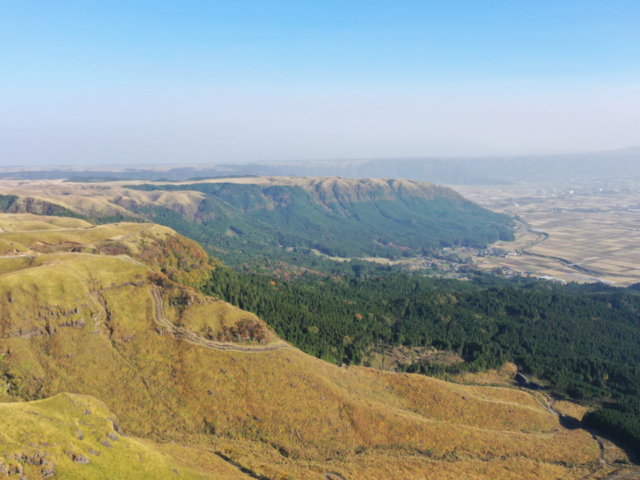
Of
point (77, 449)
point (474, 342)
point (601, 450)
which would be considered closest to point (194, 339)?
point (77, 449)

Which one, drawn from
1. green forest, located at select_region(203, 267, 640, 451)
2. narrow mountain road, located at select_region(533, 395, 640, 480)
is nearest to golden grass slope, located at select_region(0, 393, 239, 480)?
green forest, located at select_region(203, 267, 640, 451)

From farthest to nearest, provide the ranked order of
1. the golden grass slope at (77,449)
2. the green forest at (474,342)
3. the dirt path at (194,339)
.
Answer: the green forest at (474,342) < the dirt path at (194,339) < the golden grass slope at (77,449)

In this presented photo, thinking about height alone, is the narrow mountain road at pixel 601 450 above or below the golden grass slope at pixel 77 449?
below

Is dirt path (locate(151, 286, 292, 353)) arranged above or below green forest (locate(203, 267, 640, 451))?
above

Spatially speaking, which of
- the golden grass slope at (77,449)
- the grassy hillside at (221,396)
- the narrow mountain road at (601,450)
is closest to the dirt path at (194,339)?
the grassy hillside at (221,396)

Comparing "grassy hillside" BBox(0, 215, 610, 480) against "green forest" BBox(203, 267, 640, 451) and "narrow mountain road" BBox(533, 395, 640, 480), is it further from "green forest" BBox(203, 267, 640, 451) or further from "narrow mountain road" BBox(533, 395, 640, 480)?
"green forest" BBox(203, 267, 640, 451)

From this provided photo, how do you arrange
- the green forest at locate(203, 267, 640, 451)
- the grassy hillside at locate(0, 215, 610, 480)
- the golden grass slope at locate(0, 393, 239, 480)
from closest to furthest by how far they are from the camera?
1. the golden grass slope at locate(0, 393, 239, 480)
2. the grassy hillside at locate(0, 215, 610, 480)
3. the green forest at locate(203, 267, 640, 451)

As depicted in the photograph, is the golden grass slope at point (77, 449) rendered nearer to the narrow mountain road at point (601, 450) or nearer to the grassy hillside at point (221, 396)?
the grassy hillside at point (221, 396)

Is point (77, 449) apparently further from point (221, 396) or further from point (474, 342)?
point (474, 342)

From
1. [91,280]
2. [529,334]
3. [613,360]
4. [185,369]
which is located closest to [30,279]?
[91,280]
